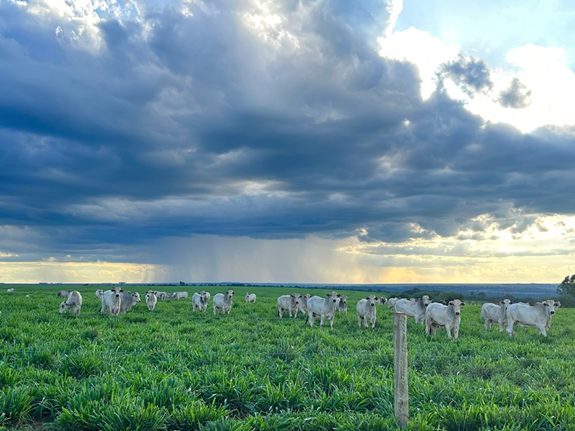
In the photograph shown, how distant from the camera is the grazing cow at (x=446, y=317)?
20.5 meters

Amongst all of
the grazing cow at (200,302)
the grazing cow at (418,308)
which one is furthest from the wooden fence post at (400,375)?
the grazing cow at (200,302)

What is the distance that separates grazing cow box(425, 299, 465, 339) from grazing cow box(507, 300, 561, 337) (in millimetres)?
2960

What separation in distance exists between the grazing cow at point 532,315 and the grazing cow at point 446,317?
296 centimetres

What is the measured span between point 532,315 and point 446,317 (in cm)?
474

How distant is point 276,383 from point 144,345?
5633mm

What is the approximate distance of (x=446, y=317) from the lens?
20719 mm

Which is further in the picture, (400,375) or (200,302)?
(200,302)

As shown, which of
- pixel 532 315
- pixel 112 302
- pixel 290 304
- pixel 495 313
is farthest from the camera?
pixel 290 304

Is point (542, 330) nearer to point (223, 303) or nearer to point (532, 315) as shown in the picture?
point (532, 315)

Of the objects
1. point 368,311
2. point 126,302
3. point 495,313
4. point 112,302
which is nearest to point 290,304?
point 368,311

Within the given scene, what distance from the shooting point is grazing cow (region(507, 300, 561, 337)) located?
72.6 ft

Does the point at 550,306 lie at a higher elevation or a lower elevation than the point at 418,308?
higher

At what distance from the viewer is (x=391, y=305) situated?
113 feet

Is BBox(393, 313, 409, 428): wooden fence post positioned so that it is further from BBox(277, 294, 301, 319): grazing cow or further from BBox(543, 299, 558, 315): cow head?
BBox(277, 294, 301, 319): grazing cow
